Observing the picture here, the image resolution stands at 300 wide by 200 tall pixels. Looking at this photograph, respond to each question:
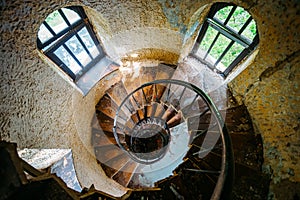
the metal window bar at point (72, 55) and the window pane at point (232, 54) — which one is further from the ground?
the window pane at point (232, 54)

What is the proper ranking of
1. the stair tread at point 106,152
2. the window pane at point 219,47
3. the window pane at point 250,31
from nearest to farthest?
1. the window pane at point 250,31
2. the window pane at point 219,47
3. the stair tread at point 106,152

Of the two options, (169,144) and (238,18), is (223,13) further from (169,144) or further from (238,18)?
(169,144)

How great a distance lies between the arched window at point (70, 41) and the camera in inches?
109

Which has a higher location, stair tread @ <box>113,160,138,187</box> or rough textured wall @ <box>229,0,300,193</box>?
rough textured wall @ <box>229,0,300,193</box>

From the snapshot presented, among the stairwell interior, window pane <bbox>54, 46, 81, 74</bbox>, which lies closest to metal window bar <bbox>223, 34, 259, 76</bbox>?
the stairwell interior

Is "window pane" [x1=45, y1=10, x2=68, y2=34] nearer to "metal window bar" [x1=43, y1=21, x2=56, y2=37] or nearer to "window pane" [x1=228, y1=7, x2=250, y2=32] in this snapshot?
"metal window bar" [x1=43, y1=21, x2=56, y2=37]

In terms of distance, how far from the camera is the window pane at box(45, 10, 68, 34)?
2713mm

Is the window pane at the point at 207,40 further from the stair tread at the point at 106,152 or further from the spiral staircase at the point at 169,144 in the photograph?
the stair tread at the point at 106,152

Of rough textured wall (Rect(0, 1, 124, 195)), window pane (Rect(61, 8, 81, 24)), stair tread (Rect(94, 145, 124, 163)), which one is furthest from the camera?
stair tread (Rect(94, 145, 124, 163))

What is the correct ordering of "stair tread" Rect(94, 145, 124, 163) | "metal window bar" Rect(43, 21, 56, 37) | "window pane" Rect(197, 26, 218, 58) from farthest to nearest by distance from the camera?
"stair tread" Rect(94, 145, 124, 163), "window pane" Rect(197, 26, 218, 58), "metal window bar" Rect(43, 21, 56, 37)

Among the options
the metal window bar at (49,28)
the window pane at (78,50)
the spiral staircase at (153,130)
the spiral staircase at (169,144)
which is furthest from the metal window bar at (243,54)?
the metal window bar at (49,28)

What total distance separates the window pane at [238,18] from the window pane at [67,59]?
2.87 meters

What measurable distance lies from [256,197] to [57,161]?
9.95 feet

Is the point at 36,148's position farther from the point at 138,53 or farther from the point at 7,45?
the point at 138,53
